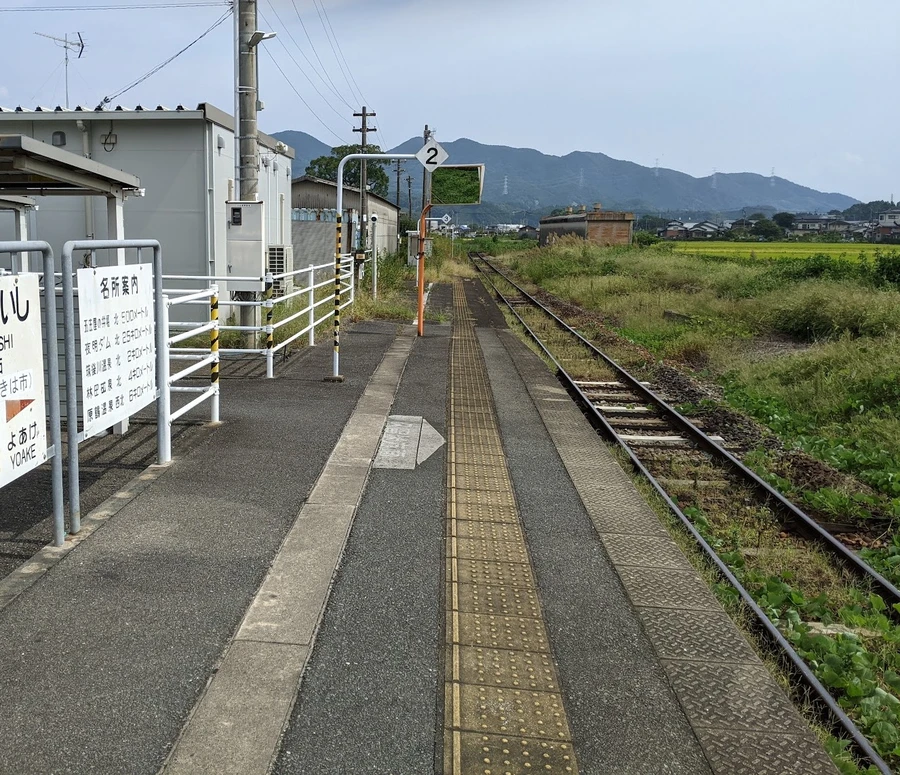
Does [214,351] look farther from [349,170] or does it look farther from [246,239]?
[349,170]

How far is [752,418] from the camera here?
34.9 ft

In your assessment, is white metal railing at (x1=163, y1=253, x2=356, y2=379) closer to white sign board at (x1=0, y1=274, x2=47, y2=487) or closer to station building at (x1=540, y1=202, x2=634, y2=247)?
white sign board at (x1=0, y1=274, x2=47, y2=487)

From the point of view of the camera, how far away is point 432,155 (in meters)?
12.9

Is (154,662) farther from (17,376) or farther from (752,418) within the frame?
(752,418)

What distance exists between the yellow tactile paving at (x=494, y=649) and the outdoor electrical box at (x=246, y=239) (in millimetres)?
5733

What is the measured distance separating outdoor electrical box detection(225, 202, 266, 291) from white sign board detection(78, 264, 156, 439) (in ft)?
17.7

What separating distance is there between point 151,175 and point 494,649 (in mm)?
11672

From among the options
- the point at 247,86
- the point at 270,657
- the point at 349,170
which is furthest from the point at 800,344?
the point at 349,170

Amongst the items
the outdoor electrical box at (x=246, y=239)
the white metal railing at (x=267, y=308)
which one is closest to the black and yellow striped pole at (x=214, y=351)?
the white metal railing at (x=267, y=308)

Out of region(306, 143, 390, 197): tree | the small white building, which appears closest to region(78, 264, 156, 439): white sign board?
the small white building

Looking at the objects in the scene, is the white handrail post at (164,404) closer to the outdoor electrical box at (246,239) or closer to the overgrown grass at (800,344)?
the outdoor electrical box at (246,239)

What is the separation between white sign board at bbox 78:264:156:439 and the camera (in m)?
5.03

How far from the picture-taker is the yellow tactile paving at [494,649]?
315 centimetres

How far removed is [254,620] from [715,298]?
65.2 ft
